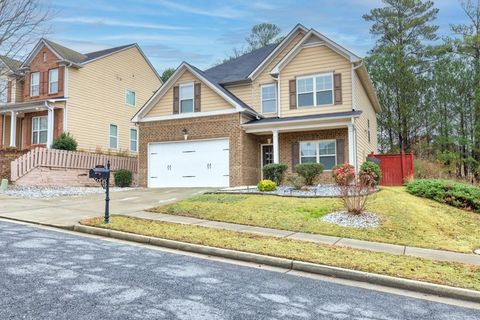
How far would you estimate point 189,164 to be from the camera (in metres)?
18.9

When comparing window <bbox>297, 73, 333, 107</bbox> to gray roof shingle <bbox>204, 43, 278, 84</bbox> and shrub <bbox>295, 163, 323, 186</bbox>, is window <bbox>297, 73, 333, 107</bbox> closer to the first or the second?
gray roof shingle <bbox>204, 43, 278, 84</bbox>

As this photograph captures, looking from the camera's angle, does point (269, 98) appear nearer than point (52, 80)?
Yes

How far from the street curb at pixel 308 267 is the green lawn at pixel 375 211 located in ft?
9.16

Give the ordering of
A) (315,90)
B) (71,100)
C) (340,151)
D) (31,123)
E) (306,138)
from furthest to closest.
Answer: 1. (31,123)
2. (71,100)
3. (315,90)
4. (306,138)
5. (340,151)

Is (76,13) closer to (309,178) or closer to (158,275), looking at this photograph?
(309,178)

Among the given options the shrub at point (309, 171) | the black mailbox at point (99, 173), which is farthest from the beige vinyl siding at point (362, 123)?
the black mailbox at point (99, 173)

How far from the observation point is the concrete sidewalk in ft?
23.6

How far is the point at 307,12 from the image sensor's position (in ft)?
71.9

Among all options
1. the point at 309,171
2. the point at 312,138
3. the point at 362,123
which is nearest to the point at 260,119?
the point at 312,138

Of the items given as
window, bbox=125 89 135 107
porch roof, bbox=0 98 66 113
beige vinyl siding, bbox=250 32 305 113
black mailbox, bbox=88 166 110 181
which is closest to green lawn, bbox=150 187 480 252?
black mailbox, bbox=88 166 110 181

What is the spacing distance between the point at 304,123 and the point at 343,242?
943cm

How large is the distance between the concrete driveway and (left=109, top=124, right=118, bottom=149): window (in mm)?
12581

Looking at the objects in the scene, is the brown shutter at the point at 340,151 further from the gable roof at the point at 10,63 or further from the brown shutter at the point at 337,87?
the gable roof at the point at 10,63

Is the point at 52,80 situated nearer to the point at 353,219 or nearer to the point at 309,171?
the point at 309,171
